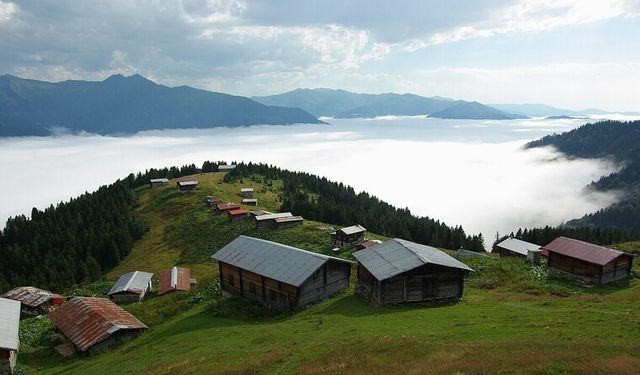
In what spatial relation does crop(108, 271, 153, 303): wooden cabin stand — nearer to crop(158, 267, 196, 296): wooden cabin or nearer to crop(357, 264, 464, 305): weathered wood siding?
crop(158, 267, 196, 296): wooden cabin

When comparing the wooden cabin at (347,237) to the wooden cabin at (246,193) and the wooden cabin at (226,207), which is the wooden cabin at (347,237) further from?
the wooden cabin at (246,193)

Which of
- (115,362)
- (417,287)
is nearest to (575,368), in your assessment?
(417,287)

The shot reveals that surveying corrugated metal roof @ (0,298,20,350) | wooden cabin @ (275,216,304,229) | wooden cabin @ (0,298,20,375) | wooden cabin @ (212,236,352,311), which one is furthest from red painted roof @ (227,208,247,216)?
wooden cabin @ (0,298,20,375)

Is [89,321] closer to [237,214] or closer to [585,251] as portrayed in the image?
[585,251]

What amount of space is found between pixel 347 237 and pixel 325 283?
4305cm

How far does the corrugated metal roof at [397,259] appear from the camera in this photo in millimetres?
39000

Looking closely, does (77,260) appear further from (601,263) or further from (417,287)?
(601,263)

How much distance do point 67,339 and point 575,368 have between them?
44.9 metres

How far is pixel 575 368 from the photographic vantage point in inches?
690

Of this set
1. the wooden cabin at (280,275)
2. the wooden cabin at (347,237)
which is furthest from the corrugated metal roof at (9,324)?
the wooden cabin at (347,237)

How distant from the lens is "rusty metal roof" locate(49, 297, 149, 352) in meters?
41.1

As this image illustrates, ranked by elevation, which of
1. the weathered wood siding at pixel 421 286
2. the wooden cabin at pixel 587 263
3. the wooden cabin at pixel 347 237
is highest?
the weathered wood siding at pixel 421 286

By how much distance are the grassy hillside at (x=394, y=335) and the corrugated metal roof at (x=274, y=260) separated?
3535mm

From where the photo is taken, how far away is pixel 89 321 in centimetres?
4356
